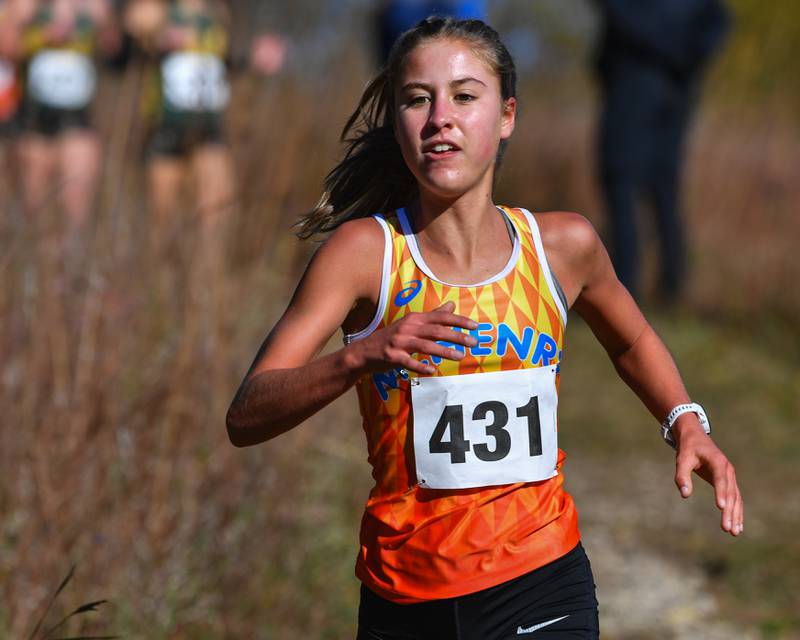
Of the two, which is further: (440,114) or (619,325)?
(619,325)

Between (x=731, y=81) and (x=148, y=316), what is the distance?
10066 millimetres

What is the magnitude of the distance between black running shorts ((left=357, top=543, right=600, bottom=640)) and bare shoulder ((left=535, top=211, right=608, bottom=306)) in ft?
1.55

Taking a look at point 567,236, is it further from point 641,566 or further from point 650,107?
point 650,107

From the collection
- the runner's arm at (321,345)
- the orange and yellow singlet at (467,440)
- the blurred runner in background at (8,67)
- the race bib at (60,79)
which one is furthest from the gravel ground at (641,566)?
the blurred runner in background at (8,67)

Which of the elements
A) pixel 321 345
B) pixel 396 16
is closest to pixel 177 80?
pixel 396 16

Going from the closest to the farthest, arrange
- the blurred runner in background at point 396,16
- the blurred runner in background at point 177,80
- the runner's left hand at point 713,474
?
the runner's left hand at point 713,474, the blurred runner in background at point 177,80, the blurred runner in background at point 396,16

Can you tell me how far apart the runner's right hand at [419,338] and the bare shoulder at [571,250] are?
0.48 meters

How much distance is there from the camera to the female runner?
2219 mm

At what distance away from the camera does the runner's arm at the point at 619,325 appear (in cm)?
234

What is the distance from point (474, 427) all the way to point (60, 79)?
13.6ft

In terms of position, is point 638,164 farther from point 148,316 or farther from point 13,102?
point 148,316

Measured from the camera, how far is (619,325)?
243 centimetres

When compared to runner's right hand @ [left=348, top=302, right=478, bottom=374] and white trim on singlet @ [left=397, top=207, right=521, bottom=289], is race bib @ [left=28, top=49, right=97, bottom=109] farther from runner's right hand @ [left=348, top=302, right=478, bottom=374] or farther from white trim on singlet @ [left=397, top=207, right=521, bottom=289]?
runner's right hand @ [left=348, top=302, right=478, bottom=374]

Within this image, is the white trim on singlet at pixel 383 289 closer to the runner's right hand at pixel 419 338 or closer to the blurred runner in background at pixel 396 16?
the runner's right hand at pixel 419 338
